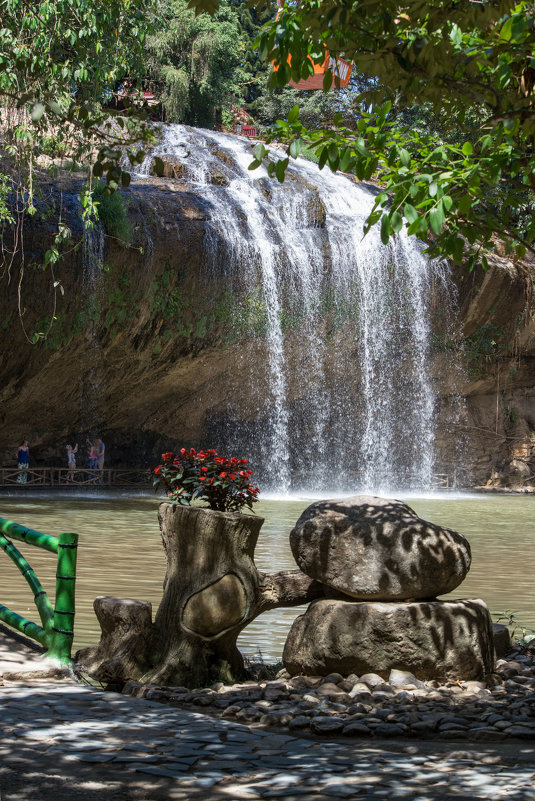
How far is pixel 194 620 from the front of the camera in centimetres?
569

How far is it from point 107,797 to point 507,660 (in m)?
3.76

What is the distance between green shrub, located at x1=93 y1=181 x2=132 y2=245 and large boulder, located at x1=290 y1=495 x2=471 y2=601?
15.2 meters

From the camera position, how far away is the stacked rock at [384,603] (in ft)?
18.4

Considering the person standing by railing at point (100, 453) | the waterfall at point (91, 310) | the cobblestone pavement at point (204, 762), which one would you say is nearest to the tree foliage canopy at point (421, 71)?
the cobblestone pavement at point (204, 762)

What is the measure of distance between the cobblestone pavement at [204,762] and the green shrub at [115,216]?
1656cm

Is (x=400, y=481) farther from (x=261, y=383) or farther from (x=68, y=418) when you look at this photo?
(x=68, y=418)

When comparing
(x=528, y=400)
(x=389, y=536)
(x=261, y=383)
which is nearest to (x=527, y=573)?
(x=389, y=536)

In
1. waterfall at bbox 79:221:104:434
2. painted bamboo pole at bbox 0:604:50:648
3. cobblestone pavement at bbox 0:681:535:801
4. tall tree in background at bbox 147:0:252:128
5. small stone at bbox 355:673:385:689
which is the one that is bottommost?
small stone at bbox 355:673:385:689

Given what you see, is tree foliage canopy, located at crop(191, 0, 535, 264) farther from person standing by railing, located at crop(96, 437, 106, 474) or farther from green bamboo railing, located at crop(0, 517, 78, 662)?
person standing by railing, located at crop(96, 437, 106, 474)

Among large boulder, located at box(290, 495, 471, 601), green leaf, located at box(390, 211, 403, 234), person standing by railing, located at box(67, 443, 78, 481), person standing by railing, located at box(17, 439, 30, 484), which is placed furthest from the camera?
person standing by railing, located at box(67, 443, 78, 481)

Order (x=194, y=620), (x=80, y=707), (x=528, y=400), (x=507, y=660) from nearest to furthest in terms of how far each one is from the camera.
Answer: (x=80, y=707) → (x=194, y=620) → (x=507, y=660) → (x=528, y=400)

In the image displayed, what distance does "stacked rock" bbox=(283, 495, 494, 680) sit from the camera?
5.61 metres

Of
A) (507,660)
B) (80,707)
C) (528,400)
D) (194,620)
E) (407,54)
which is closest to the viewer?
(80,707)

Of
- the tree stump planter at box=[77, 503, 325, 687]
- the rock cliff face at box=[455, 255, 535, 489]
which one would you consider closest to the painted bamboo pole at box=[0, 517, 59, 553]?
the tree stump planter at box=[77, 503, 325, 687]
